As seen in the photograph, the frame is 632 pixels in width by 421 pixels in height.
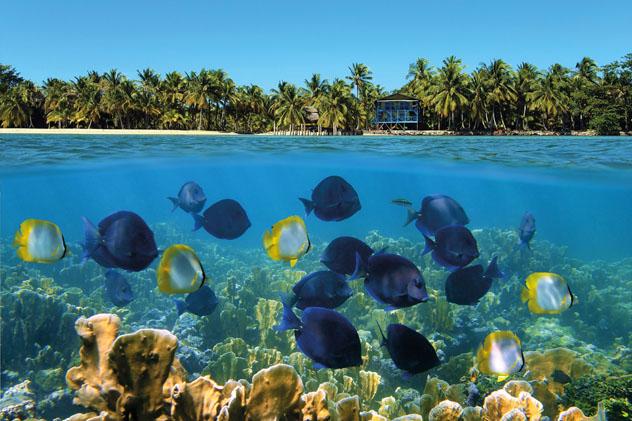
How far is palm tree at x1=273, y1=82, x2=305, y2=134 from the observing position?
6494cm

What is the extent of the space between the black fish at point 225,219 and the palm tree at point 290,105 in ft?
201

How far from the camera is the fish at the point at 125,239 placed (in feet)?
11.7

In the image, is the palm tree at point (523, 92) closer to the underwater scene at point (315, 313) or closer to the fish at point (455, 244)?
the underwater scene at point (315, 313)

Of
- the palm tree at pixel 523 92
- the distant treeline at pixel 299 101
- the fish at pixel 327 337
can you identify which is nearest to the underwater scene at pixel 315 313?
the fish at pixel 327 337

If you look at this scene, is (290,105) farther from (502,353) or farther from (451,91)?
(502,353)

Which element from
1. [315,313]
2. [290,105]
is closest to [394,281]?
[315,313]

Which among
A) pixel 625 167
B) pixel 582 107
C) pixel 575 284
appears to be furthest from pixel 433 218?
pixel 582 107

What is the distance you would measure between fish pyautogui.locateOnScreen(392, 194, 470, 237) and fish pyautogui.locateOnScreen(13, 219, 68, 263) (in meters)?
2.81

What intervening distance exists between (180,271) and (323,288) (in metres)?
1.04

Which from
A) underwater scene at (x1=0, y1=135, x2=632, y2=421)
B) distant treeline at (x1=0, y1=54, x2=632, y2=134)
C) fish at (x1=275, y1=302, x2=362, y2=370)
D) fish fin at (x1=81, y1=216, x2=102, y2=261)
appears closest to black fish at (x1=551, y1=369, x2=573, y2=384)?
underwater scene at (x1=0, y1=135, x2=632, y2=421)

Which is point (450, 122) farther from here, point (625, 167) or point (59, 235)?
point (59, 235)

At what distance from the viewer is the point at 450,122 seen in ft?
224

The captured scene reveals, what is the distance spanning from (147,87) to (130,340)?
240 ft

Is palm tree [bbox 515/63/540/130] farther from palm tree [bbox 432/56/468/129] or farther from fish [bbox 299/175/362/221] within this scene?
fish [bbox 299/175/362/221]
